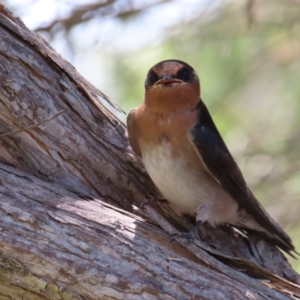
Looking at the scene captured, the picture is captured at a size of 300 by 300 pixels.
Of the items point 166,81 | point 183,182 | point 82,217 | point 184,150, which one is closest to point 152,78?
point 166,81

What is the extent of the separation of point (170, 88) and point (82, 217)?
894mm

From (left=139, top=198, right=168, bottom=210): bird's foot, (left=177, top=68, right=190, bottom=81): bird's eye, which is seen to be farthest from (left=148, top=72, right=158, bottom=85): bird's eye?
(left=139, top=198, right=168, bottom=210): bird's foot

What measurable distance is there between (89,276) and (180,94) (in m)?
1.16

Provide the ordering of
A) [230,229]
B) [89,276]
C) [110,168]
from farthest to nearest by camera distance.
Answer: [230,229] < [110,168] < [89,276]

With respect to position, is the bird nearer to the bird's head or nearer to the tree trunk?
the bird's head

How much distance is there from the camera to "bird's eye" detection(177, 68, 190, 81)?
350 cm

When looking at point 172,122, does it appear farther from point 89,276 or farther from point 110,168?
point 89,276

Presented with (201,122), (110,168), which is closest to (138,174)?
(110,168)

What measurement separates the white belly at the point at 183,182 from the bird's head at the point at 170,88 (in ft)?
0.71

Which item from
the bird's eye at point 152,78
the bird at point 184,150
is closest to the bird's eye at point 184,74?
the bird at point 184,150

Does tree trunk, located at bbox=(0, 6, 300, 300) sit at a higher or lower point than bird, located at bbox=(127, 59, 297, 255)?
lower

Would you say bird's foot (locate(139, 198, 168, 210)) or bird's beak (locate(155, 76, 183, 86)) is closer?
bird's foot (locate(139, 198, 168, 210))

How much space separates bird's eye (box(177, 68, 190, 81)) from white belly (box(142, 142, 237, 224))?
37cm

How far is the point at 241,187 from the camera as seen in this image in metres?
3.57
